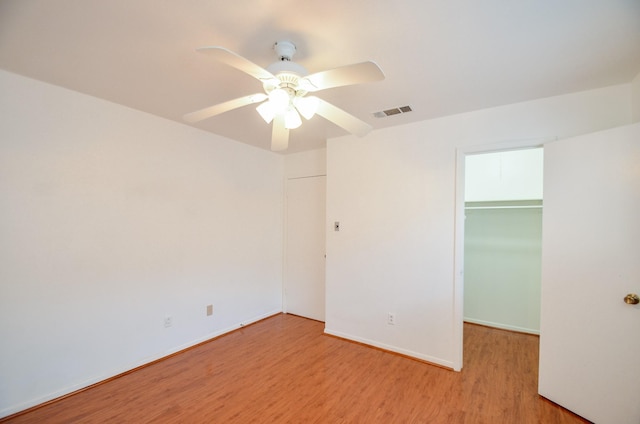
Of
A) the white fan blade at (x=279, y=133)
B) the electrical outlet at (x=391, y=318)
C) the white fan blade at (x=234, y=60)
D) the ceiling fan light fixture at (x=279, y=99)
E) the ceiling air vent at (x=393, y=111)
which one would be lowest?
the electrical outlet at (x=391, y=318)

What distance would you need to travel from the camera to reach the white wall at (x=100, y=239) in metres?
1.98

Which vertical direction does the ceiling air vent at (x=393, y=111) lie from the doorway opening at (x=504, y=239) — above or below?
above

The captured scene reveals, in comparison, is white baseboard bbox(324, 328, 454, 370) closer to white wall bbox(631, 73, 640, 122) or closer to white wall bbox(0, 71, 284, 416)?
white wall bbox(0, 71, 284, 416)

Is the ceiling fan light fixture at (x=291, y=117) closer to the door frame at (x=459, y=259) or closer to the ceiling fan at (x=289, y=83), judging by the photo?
the ceiling fan at (x=289, y=83)

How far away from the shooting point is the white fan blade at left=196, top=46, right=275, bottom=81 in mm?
1134

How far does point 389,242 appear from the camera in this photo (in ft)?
9.87

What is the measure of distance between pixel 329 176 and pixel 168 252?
202 centimetres

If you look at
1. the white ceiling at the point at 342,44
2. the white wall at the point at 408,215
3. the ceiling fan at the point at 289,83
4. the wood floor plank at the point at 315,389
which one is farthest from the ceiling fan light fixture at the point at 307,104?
the wood floor plank at the point at 315,389

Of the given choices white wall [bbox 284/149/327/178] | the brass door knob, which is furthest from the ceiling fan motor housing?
the brass door knob

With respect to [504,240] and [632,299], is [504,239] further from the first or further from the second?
[632,299]

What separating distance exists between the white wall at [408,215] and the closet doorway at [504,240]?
0.95 m

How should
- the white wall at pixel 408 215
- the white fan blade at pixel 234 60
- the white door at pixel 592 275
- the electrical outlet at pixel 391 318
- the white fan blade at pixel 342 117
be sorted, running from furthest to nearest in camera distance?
the electrical outlet at pixel 391 318
the white wall at pixel 408 215
the white door at pixel 592 275
the white fan blade at pixel 342 117
the white fan blade at pixel 234 60

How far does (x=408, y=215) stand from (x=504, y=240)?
5.39ft

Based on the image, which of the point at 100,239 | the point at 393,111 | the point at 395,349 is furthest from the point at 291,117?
the point at 395,349
